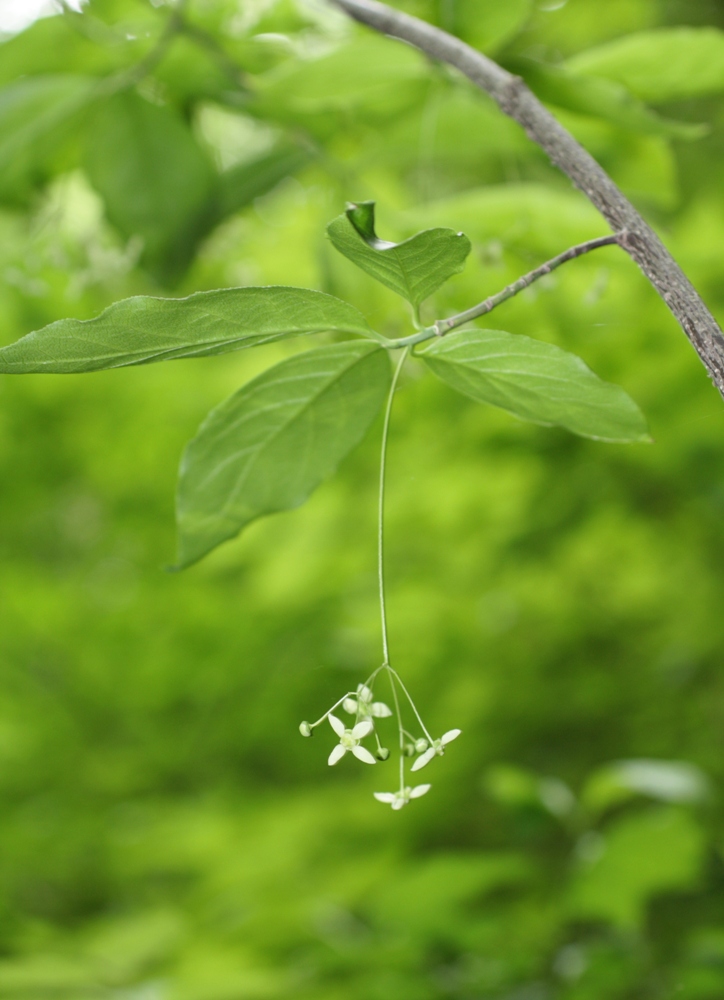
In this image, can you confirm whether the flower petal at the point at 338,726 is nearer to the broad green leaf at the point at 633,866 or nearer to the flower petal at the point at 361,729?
the flower petal at the point at 361,729

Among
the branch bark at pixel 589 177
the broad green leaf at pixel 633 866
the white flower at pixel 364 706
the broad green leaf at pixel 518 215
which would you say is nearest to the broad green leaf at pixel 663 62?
the broad green leaf at pixel 518 215

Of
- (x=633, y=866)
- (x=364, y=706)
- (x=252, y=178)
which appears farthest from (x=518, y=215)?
(x=633, y=866)

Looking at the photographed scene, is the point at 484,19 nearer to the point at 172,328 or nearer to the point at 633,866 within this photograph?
the point at 172,328

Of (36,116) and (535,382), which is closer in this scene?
(535,382)

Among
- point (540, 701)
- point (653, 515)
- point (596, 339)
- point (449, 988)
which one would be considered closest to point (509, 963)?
point (449, 988)

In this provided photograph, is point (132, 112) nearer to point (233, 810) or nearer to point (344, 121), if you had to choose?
point (344, 121)

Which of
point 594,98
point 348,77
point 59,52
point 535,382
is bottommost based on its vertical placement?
point 535,382
